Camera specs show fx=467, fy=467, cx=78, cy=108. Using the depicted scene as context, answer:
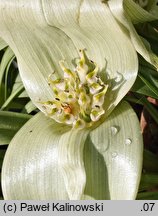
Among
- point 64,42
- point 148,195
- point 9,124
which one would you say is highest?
point 64,42

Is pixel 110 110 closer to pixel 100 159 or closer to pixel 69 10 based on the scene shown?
pixel 100 159

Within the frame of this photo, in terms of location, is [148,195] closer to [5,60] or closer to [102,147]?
[102,147]

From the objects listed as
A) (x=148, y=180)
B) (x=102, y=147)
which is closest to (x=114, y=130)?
(x=102, y=147)

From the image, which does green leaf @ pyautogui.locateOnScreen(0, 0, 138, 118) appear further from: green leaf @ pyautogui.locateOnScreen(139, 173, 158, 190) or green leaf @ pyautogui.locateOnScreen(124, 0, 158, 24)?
green leaf @ pyautogui.locateOnScreen(139, 173, 158, 190)

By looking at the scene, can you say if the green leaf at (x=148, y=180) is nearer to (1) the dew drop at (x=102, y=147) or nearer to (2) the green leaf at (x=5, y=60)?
(1) the dew drop at (x=102, y=147)

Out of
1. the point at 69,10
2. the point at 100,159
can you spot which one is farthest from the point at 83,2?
the point at 100,159

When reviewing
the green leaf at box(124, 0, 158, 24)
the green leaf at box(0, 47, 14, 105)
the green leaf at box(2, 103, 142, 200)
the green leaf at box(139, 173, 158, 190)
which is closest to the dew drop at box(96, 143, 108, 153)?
the green leaf at box(2, 103, 142, 200)
